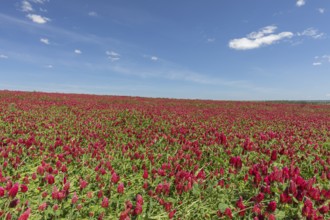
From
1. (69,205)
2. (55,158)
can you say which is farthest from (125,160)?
(69,205)

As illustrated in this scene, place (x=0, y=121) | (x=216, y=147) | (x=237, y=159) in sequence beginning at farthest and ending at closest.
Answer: (x=0, y=121) → (x=216, y=147) → (x=237, y=159)

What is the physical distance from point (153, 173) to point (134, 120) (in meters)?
6.33

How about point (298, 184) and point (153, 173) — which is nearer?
point (298, 184)

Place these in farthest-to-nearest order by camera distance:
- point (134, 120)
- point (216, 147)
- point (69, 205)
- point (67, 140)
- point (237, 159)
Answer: point (134, 120)
point (67, 140)
point (216, 147)
point (237, 159)
point (69, 205)

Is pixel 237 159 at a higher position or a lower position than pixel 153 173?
higher

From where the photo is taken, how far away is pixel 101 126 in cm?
867

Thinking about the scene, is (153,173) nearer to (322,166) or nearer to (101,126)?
(322,166)

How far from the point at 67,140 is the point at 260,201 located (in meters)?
4.97

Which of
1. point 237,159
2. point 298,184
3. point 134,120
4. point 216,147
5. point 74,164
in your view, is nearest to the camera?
point 298,184

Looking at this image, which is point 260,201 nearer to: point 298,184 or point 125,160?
point 298,184

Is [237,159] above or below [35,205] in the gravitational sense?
above

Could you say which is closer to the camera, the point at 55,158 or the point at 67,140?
the point at 55,158

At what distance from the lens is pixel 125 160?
16.6 ft

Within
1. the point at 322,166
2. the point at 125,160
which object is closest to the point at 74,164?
the point at 125,160
